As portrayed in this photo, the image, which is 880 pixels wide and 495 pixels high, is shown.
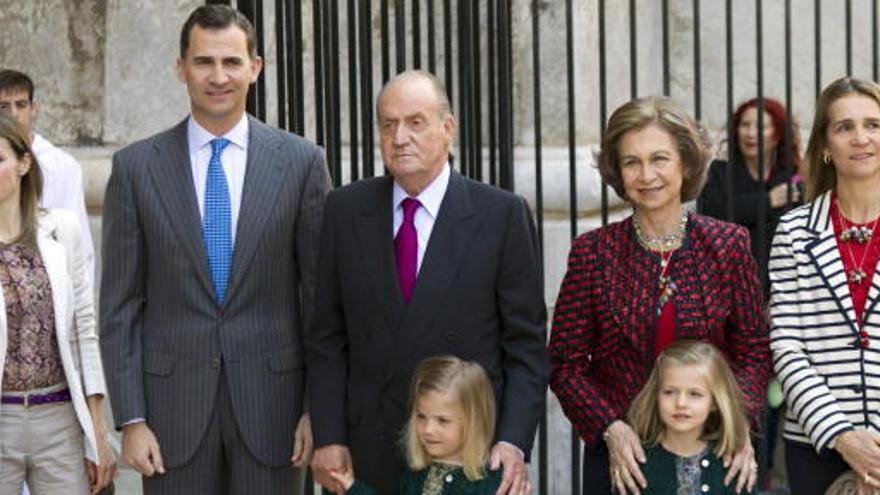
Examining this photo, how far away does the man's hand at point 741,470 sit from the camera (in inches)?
195

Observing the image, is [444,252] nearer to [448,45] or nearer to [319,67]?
→ [448,45]

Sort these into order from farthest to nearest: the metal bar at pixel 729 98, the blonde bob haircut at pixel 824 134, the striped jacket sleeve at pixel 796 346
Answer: the metal bar at pixel 729 98 → the blonde bob haircut at pixel 824 134 → the striped jacket sleeve at pixel 796 346

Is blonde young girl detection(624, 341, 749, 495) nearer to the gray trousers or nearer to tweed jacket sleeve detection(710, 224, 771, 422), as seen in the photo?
tweed jacket sleeve detection(710, 224, 771, 422)

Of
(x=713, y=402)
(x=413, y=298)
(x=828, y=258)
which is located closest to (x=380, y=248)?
(x=413, y=298)

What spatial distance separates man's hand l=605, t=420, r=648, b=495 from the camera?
4957 millimetres

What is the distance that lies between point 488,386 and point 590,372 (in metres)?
0.34

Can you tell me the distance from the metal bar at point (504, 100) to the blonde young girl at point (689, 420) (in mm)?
1878

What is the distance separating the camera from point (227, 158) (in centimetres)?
543

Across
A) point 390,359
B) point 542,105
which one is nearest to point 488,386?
point 390,359

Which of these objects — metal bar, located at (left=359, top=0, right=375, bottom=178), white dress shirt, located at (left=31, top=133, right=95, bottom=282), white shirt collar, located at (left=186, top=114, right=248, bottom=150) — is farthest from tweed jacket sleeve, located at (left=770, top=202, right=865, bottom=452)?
white dress shirt, located at (left=31, top=133, right=95, bottom=282)

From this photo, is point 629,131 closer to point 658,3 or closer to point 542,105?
point 542,105

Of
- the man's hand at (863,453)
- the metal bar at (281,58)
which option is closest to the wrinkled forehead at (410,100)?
the man's hand at (863,453)

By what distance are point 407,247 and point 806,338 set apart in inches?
43.3

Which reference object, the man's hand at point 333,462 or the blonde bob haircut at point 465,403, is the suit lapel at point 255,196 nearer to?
the man's hand at point 333,462
